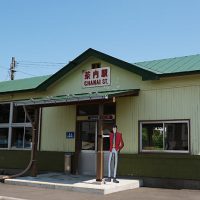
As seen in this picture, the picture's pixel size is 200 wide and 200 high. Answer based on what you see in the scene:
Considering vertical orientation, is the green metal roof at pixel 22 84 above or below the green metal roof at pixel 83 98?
above

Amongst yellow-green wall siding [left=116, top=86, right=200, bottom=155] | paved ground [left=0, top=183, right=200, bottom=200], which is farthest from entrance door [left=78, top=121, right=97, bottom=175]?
paved ground [left=0, top=183, right=200, bottom=200]

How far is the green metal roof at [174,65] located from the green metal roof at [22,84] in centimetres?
567

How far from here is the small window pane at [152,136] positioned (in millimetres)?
13602

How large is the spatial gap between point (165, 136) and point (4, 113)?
9.11 meters

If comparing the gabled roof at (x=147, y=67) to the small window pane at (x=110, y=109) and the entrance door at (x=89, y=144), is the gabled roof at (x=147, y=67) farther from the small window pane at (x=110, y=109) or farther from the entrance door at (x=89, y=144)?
the entrance door at (x=89, y=144)

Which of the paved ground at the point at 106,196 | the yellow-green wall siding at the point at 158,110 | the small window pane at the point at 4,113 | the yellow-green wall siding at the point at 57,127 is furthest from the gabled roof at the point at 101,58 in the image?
the paved ground at the point at 106,196

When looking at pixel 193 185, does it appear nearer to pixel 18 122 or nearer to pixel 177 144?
pixel 177 144

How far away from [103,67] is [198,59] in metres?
3.93

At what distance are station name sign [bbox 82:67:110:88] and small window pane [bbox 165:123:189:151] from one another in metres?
3.42

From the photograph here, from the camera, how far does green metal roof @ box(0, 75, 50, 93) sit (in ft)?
59.4

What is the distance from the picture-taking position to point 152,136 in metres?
13.8

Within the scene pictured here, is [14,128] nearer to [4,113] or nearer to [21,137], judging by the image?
[21,137]

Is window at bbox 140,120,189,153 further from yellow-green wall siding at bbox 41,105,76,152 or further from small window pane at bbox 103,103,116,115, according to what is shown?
yellow-green wall siding at bbox 41,105,76,152

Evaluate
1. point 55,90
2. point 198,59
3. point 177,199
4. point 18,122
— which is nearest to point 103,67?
point 55,90
